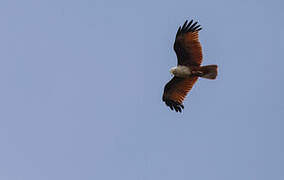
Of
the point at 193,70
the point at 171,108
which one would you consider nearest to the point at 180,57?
the point at 193,70

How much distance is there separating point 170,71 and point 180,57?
2.33ft

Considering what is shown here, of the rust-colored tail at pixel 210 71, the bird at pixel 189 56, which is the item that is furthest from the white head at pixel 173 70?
the rust-colored tail at pixel 210 71

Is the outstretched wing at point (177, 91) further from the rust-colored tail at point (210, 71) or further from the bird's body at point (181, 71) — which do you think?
the rust-colored tail at point (210, 71)

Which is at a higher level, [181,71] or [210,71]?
[181,71]

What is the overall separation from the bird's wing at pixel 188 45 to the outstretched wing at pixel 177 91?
0.93m

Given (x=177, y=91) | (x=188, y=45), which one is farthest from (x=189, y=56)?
(x=177, y=91)

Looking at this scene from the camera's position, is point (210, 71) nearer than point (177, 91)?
Yes

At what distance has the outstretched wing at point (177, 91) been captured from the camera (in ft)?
68.6

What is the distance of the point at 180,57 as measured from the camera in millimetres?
20141

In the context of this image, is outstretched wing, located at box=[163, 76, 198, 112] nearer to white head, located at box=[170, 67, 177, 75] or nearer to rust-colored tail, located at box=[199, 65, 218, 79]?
white head, located at box=[170, 67, 177, 75]

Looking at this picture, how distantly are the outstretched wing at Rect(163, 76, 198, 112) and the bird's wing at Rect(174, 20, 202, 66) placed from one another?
0.93m

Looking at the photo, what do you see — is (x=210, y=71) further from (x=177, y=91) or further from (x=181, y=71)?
(x=177, y=91)

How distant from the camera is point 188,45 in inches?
780

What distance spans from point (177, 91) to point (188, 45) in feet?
6.68
